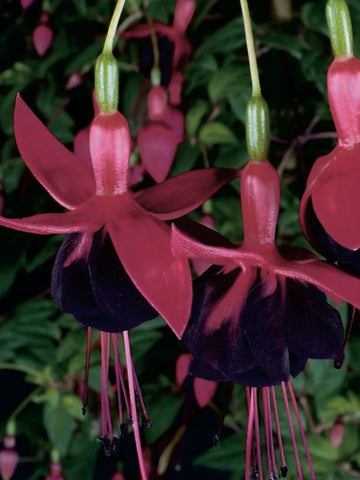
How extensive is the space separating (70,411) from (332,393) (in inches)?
15.4

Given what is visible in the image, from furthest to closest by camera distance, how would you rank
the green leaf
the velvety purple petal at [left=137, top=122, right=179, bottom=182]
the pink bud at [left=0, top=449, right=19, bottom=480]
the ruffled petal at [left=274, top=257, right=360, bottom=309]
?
the pink bud at [left=0, top=449, right=19, bottom=480]
the green leaf
the velvety purple petal at [left=137, top=122, right=179, bottom=182]
the ruffled petal at [left=274, top=257, right=360, bottom=309]

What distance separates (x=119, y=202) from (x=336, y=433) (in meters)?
0.73

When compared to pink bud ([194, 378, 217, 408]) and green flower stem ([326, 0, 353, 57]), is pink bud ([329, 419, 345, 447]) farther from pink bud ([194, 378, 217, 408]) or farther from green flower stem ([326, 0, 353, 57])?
green flower stem ([326, 0, 353, 57])

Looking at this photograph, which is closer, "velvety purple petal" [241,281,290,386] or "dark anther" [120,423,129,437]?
"velvety purple petal" [241,281,290,386]

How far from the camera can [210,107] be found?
3.79 ft

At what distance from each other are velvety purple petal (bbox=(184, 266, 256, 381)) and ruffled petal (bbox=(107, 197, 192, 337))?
4 cm

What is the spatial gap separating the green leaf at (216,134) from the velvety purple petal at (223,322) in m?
0.60

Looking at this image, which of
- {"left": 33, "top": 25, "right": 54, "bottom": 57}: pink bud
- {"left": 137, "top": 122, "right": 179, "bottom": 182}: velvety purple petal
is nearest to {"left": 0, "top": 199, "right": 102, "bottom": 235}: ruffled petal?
{"left": 137, "top": 122, "right": 179, "bottom": 182}: velvety purple petal

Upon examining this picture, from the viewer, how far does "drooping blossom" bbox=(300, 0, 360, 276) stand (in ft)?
1.49

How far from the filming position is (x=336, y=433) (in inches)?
45.6

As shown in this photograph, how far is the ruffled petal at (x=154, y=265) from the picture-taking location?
17.7 inches

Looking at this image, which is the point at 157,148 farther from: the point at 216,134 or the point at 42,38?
the point at 42,38

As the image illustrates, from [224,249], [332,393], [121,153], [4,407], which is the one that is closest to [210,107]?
[332,393]

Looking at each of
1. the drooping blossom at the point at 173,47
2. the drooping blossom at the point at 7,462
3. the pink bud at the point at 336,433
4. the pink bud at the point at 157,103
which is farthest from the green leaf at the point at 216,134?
the drooping blossom at the point at 7,462
